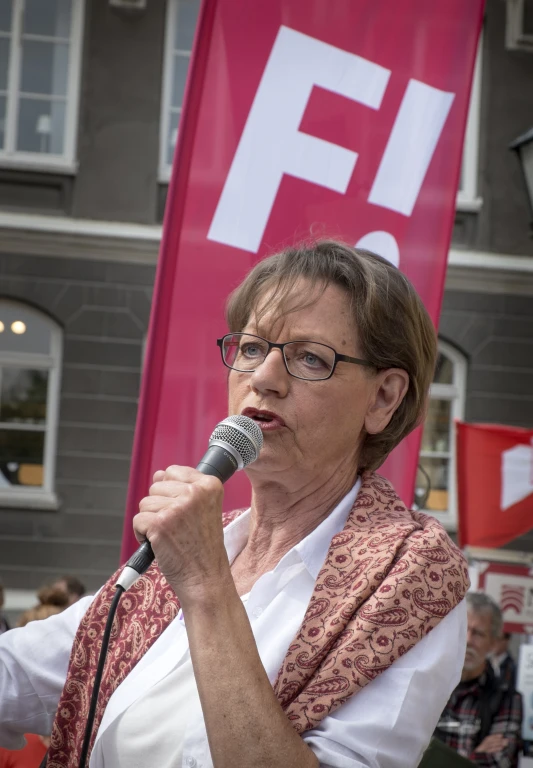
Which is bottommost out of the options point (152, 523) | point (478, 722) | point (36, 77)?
point (478, 722)

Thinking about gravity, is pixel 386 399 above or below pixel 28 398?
above

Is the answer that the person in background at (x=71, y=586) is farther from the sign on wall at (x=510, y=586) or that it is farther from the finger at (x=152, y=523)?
the finger at (x=152, y=523)

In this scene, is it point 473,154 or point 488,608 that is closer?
point 488,608

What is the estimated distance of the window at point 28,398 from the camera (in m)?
12.1

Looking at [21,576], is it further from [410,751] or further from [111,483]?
[410,751]

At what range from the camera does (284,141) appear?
3152mm

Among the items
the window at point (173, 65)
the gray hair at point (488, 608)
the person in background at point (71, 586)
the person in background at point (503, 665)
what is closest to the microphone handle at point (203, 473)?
the person in background at point (503, 665)

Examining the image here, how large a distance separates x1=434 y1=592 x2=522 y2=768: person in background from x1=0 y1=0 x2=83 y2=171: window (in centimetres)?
880

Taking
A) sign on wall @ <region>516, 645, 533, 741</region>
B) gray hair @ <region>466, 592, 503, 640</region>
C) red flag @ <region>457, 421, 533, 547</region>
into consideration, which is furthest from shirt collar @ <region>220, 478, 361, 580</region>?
red flag @ <region>457, 421, 533, 547</region>

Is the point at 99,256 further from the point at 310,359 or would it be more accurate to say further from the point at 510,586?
the point at 310,359

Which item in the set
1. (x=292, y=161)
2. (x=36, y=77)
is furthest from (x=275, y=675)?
(x=36, y=77)

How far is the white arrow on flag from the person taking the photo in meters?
7.89

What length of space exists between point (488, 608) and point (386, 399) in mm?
4478

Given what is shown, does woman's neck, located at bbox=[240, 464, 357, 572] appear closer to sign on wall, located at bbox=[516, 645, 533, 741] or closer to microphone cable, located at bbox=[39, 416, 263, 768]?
microphone cable, located at bbox=[39, 416, 263, 768]
